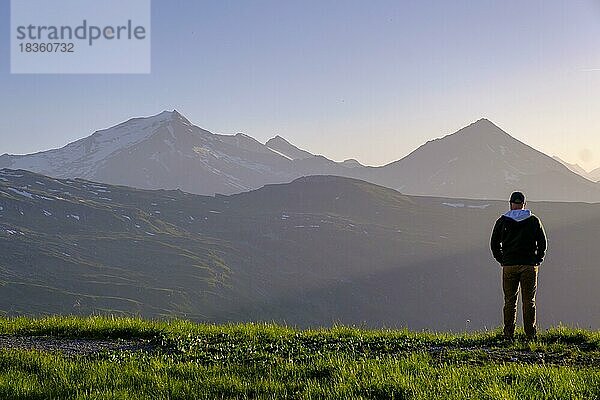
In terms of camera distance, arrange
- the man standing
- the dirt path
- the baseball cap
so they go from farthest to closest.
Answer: the baseball cap, the man standing, the dirt path

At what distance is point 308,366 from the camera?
398 inches

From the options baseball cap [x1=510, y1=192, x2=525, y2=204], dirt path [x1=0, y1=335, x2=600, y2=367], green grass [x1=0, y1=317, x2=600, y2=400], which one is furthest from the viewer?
baseball cap [x1=510, y1=192, x2=525, y2=204]

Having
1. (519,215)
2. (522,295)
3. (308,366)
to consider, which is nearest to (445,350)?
(522,295)

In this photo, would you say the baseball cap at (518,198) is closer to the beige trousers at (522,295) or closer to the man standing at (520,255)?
the man standing at (520,255)

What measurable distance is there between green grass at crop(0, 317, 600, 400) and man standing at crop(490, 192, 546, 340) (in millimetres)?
826

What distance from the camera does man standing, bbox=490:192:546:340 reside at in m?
13.5

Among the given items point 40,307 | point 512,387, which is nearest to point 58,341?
point 512,387

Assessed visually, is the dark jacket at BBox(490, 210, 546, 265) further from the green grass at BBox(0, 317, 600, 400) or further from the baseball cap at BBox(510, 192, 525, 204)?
the green grass at BBox(0, 317, 600, 400)

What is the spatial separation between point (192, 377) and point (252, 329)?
4.28 metres

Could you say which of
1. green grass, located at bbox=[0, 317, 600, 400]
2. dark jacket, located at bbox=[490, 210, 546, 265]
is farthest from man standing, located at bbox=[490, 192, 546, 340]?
green grass, located at bbox=[0, 317, 600, 400]

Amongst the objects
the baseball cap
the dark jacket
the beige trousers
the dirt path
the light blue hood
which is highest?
the baseball cap

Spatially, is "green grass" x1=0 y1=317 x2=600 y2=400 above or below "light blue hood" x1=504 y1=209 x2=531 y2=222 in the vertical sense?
below

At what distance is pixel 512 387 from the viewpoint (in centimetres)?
850

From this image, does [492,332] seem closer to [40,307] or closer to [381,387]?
[381,387]
